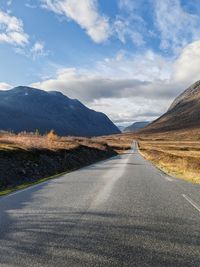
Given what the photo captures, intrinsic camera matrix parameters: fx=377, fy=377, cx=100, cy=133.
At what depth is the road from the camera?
6.31 m

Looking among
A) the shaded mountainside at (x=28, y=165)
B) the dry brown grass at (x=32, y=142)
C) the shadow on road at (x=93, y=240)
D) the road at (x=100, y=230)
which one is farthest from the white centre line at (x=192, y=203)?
the dry brown grass at (x=32, y=142)

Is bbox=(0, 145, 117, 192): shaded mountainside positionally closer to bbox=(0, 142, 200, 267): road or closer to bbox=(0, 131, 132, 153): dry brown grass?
bbox=(0, 131, 132, 153): dry brown grass

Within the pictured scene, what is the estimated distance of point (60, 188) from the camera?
16.2 meters

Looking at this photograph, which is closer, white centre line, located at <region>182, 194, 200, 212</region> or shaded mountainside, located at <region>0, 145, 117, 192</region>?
white centre line, located at <region>182, 194, 200, 212</region>

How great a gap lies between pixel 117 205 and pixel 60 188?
205 inches

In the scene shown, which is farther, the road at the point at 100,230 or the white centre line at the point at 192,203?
the white centre line at the point at 192,203

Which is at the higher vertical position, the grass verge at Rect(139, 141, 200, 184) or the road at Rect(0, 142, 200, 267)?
the road at Rect(0, 142, 200, 267)

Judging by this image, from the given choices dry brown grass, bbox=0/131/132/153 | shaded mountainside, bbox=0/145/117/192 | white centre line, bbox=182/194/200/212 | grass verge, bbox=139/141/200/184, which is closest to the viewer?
white centre line, bbox=182/194/200/212

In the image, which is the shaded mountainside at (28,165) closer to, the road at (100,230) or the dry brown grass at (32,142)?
the dry brown grass at (32,142)

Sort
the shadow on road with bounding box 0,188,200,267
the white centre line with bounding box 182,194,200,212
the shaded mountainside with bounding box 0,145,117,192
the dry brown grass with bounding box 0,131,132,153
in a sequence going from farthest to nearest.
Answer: the dry brown grass with bounding box 0,131,132,153, the shaded mountainside with bounding box 0,145,117,192, the white centre line with bounding box 182,194,200,212, the shadow on road with bounding box 0,188,200,267

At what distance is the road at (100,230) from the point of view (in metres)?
6.31

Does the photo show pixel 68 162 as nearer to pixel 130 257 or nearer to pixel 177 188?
pixel 177 188

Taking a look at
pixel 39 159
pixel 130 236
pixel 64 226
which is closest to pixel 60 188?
pixel 64 226

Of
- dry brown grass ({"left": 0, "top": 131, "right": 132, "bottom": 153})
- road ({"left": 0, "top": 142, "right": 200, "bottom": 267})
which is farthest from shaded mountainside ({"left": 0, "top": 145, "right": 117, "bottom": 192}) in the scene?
road ({"left": 0, "top": 142, "right": 200, "bottom": 267})
